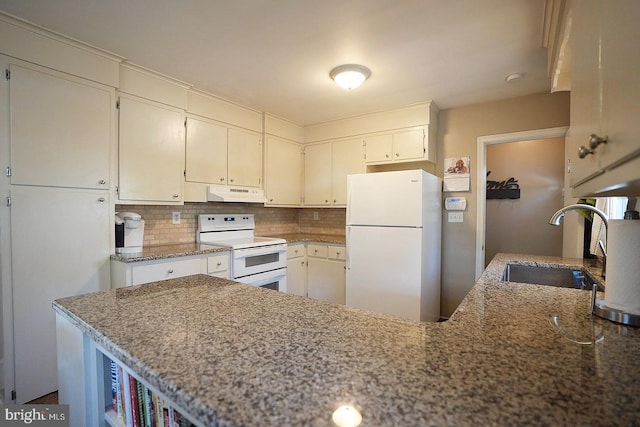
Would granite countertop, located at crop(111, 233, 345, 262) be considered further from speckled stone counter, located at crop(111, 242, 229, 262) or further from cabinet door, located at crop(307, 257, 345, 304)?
cabinet door, located at crop(307, 257, 345, 304)

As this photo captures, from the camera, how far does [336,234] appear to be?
4121mm

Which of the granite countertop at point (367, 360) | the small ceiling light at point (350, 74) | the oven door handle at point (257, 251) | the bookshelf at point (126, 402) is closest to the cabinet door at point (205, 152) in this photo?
the oven door handle at point (257, 251)

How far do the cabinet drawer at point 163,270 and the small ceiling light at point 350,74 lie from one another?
1927mm

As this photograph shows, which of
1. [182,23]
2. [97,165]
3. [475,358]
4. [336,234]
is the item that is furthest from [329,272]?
[475,358]

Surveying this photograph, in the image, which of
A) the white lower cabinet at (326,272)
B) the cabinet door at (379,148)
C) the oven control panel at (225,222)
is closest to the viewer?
the oven control panel at (225,222)

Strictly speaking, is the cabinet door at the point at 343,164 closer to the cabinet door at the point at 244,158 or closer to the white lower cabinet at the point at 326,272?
the white lower cabinet at the point at 326,272

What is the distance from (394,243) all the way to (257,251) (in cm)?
133

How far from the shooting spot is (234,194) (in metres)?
3.08

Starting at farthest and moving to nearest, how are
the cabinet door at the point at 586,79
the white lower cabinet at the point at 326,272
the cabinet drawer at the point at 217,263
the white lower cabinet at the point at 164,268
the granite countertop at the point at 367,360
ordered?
the white lower cabinet at the point at 326,272 → the cabinet drawer at the point at 217,263 → the white lower cabinet at the point at 164,268 → the cabinet door at the point at 586,79 → the granite countertop at the point at 367,360

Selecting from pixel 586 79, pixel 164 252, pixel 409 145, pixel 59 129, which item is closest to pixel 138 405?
pixel 586 79

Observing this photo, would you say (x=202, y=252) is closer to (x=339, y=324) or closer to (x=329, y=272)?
(x=329, y=272)

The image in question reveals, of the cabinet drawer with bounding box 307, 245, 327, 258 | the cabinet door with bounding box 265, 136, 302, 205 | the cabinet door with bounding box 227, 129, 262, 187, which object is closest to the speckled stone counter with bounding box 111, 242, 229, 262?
the cabinet door with bounding box 227, 129, 262, 187

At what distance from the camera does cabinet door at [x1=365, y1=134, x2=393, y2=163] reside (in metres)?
3.34

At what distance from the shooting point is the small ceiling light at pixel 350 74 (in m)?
2.35
